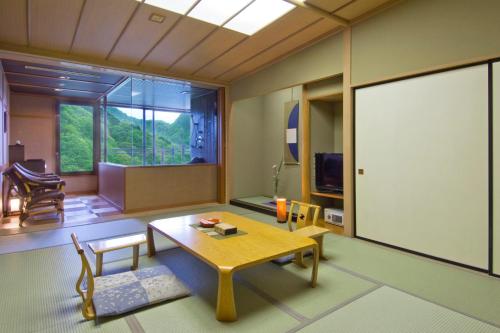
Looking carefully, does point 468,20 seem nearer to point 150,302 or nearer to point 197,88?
point 150,302

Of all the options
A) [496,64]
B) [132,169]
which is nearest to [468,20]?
[496,64]

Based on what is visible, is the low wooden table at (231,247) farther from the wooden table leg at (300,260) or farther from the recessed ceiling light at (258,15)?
the recessed ceiling light at (258,15)

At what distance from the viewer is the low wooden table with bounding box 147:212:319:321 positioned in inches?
75.7

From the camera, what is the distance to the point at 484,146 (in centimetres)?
Answer: 257

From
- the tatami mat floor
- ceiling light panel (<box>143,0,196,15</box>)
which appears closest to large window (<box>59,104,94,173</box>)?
the tatami mat floor

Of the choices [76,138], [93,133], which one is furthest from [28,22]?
[76,138]

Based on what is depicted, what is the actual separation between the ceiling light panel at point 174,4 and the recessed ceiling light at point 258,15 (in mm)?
555

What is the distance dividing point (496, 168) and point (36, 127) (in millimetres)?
8770

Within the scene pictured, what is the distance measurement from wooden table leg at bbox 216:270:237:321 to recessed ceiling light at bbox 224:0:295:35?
2687 mm

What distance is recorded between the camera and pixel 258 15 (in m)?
3.33

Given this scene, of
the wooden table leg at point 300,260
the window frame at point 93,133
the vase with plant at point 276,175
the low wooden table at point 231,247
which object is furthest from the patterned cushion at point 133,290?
the window frame at point 93,133

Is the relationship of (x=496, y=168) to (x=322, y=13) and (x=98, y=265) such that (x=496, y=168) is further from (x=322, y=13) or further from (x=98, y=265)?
(x=98, y=265)

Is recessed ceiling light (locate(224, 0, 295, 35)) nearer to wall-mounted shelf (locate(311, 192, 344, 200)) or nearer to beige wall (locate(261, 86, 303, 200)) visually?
beige wall (locate(261, 86, 303, 200))

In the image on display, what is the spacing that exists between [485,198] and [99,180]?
24.8 feet
